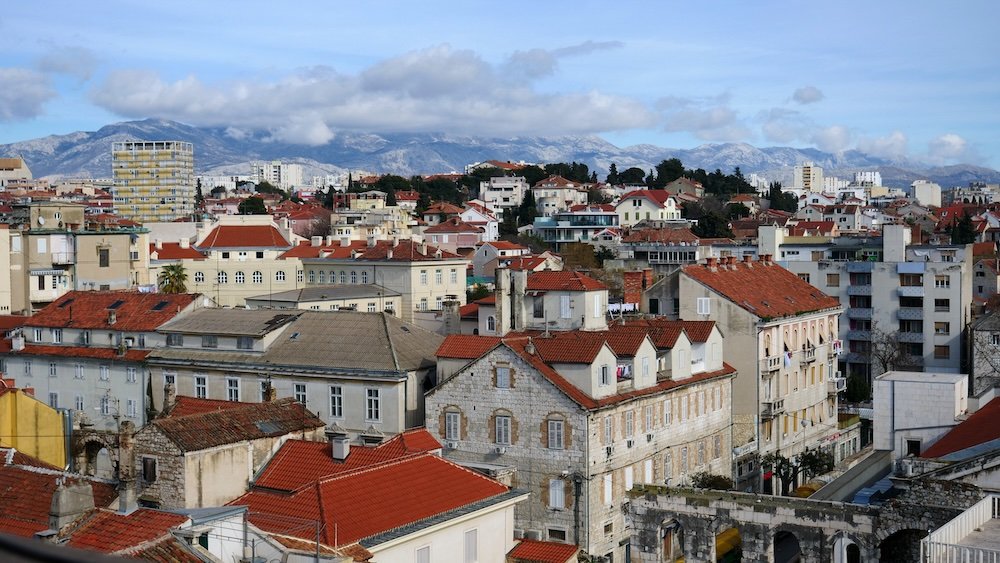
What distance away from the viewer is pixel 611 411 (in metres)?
37.7

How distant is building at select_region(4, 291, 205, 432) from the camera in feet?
160

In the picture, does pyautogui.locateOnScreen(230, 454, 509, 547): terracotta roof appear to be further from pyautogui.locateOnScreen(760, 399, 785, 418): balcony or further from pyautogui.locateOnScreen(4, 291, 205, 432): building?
pyautogui.locateOnScreen(760, 399, 785, 418): balcony

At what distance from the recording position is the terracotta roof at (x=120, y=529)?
21656 millimetres

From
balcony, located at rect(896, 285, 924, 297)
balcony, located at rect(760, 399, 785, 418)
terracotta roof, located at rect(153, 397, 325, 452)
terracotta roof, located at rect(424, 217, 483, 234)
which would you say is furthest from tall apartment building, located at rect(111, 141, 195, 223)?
terracotta roof, located at rect(153, 397, 325, 452)

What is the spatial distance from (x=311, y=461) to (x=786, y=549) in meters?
18.9

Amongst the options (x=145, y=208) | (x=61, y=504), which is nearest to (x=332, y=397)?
(x=61, y=504)

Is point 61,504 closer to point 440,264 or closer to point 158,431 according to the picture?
point 158,431

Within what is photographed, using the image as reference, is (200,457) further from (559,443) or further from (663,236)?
(663,236)

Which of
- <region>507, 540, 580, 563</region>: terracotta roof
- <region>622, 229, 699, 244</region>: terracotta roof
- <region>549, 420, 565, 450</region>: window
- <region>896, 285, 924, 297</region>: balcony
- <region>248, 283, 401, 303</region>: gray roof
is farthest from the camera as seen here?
<region>622, 229, 699, 244</region>: terracotta roof

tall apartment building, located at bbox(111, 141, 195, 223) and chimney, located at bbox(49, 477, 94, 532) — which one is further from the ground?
tall apartment building, located at bbox(111, 141, 195, 223)

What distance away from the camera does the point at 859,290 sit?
72688 mm

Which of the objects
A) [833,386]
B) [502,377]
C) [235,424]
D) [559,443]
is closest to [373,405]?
[502,377]

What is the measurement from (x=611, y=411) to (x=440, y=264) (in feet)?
127

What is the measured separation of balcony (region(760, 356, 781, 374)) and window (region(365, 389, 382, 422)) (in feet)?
58.2
